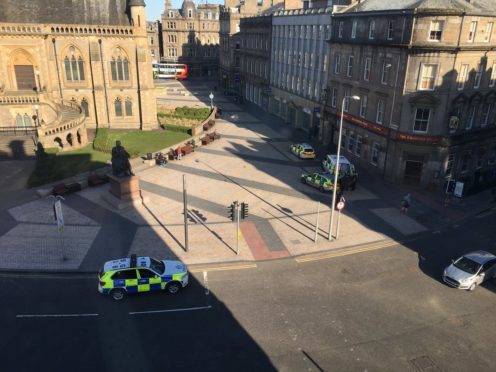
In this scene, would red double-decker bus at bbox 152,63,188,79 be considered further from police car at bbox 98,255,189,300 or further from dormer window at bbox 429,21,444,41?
police car at bbox 98,255,189,300

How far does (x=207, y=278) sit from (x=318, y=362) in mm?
7909

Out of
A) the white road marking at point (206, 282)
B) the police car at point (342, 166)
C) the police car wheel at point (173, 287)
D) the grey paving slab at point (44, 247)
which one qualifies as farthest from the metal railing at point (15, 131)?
the police car wheel at point (173, 287)

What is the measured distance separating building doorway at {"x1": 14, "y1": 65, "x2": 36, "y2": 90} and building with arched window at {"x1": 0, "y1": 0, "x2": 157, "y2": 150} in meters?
0.11

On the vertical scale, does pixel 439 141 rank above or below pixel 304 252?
above

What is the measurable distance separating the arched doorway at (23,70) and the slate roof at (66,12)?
4.35 meters

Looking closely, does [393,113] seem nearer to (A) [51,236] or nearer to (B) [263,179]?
(B) [263,179]

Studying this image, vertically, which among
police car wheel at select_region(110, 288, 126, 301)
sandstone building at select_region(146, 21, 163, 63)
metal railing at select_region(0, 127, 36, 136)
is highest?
sandstone building at select_region(146, 21, 163, 63)

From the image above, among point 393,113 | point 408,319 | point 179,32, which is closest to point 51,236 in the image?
point 408,319

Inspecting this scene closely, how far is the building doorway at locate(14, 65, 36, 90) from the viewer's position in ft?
165

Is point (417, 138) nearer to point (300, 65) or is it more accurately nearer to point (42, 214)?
point (300, 65)

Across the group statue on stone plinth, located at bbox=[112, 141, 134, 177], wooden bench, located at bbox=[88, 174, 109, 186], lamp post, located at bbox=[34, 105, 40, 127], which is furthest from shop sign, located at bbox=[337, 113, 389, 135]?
lamp post, located at bbox=[34, 105, 40, 127]

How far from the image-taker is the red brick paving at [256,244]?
24992 mm

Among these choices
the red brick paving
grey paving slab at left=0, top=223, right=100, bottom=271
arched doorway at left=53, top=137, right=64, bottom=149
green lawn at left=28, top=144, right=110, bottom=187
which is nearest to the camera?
grey paving slab at left=0, top=223, right=100, bottom=271

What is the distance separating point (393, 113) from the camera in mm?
36938
